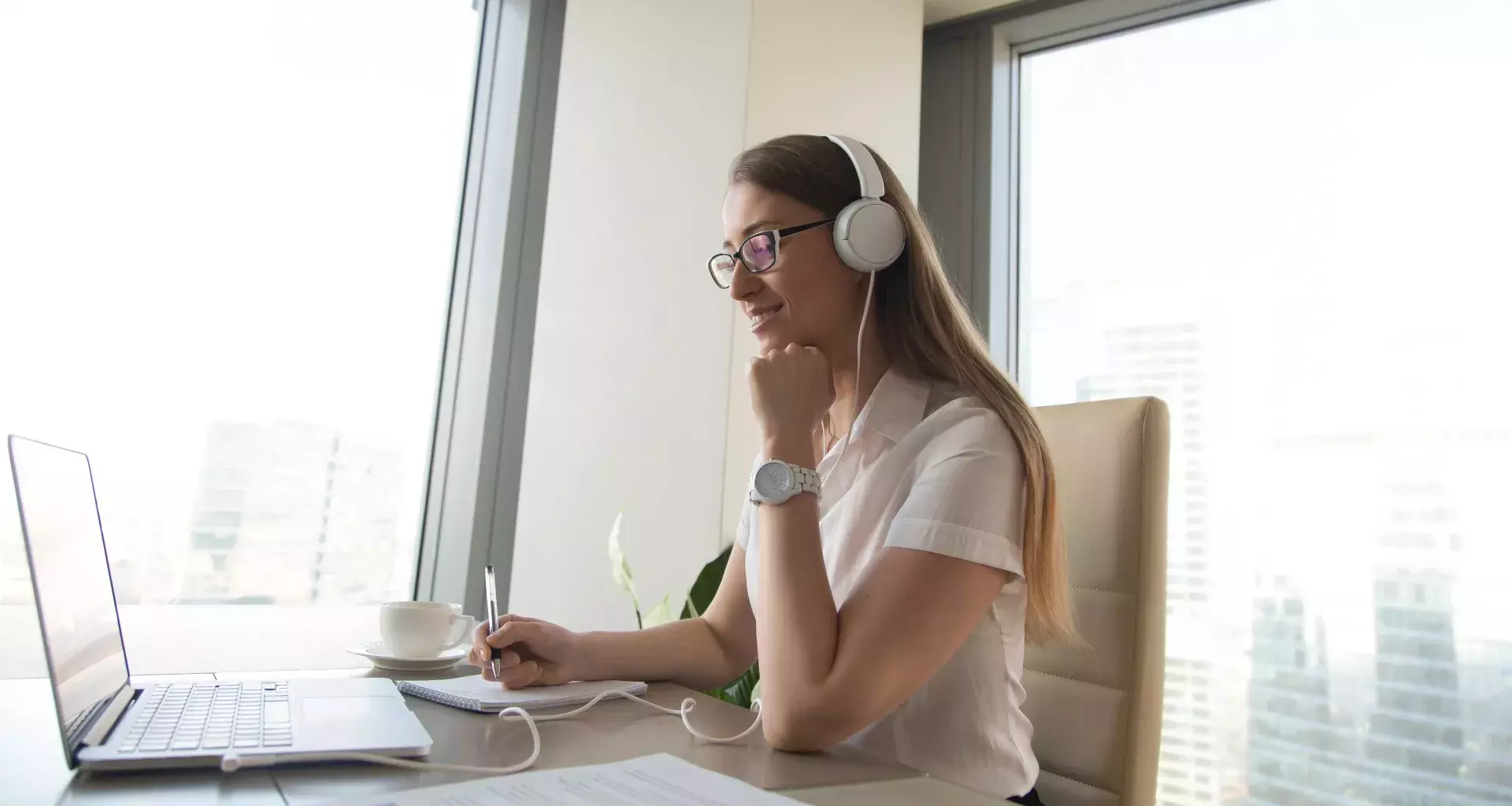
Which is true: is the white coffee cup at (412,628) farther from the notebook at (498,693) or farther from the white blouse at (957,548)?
the white blouse at (957,548)

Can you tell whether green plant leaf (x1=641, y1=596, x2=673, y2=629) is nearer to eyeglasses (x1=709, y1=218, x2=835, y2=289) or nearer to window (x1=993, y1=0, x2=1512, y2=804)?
eyeglasses (x1=709, y1=218, x2=835, y2=289)

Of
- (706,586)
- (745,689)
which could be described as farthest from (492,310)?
(745,689)

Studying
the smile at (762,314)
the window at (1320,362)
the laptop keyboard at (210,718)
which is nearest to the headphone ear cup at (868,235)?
the smile at (762,314)

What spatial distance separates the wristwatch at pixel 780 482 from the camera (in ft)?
2.85

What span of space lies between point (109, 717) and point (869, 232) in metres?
0.83

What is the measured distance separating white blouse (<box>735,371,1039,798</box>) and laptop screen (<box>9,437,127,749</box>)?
2.01 feet

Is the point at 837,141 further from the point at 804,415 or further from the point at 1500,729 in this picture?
the point at 1500,729

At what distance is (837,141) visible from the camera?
44.4 inches

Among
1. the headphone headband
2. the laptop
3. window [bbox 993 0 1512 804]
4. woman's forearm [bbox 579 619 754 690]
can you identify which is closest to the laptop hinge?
the laptop

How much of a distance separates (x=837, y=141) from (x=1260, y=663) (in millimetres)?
1290

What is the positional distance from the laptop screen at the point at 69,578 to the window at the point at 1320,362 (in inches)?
67.9

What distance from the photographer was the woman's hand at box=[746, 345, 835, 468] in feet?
3.08

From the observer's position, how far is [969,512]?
2.78ft

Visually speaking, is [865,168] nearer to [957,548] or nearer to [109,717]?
[957,548]
